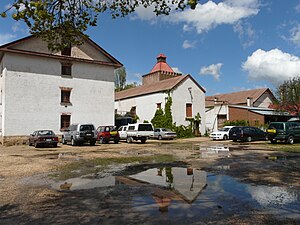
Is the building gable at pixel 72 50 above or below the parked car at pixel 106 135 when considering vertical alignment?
above

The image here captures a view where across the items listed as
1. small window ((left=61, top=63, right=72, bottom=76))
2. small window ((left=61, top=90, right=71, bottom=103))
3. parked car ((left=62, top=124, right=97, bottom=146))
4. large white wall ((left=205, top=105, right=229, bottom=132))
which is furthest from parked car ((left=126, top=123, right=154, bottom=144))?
large white wall ((left=205, top=105, right=229, bottom=132))

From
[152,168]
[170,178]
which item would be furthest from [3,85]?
[170,178]

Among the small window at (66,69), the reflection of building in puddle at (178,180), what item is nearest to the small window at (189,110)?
the small window at (66,69)

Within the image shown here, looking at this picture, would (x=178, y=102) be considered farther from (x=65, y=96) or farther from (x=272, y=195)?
(x=272, y=195)

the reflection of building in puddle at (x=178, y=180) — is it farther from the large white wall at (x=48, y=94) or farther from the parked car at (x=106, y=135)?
the large white wall at (x=48, y=94)

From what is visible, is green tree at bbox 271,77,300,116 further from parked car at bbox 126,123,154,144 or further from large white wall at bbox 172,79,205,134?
parked car at bbox 126,123,154,144

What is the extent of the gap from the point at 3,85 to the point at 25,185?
821 inches

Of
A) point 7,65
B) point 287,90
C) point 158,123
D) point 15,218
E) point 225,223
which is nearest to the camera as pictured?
point 225,223

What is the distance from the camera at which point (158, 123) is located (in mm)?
37656

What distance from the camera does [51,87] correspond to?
93.1 ft

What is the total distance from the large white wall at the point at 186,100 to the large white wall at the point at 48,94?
9.58m

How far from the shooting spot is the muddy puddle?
5766 millimetres

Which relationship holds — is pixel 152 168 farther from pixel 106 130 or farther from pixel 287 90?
pixel 287 90

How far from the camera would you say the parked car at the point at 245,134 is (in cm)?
2817
